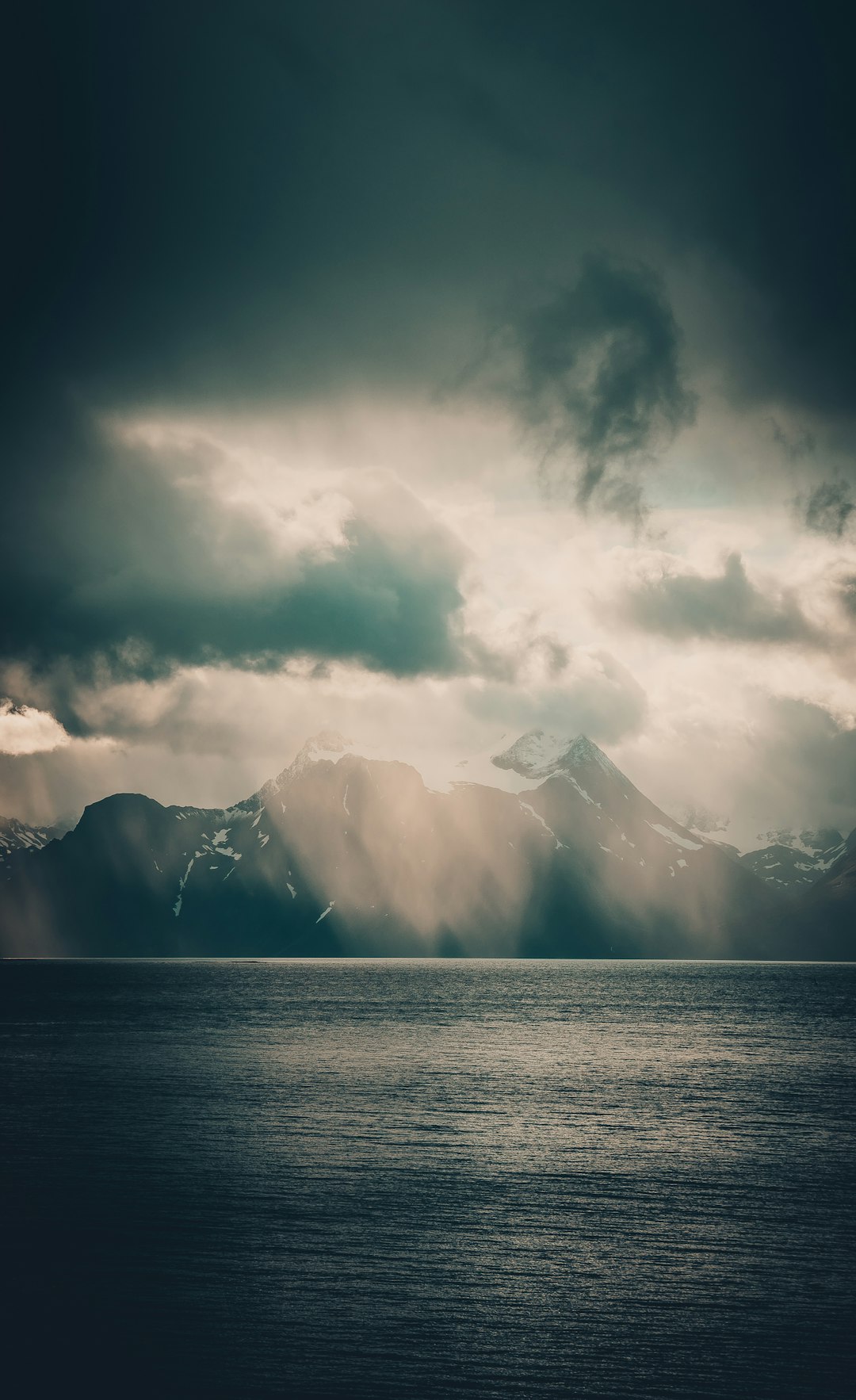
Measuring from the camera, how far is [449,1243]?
129 ft

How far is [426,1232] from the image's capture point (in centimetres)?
4072

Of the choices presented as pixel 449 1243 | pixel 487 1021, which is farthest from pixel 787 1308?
pixel 487 1021

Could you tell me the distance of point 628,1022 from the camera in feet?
490

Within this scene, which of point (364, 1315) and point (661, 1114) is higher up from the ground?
point (364, 1315)

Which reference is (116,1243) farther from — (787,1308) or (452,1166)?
(787,1308)

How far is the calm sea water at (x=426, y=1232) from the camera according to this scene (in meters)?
28.8

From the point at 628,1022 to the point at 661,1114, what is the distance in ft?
276

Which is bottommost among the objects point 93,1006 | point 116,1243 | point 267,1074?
point 93,1006

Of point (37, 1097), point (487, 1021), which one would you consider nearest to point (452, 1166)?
point (37, 1097)

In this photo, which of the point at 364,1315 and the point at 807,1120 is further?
the point at 807,1120

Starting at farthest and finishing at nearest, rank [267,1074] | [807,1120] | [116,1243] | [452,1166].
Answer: [267,1074] → [807,1120] → [452,1166] → [116,1243]

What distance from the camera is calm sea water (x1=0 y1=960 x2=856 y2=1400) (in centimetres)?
2881

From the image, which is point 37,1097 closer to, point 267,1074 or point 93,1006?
point 267,1074

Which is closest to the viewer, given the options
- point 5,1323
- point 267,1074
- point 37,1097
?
point 5,1323
